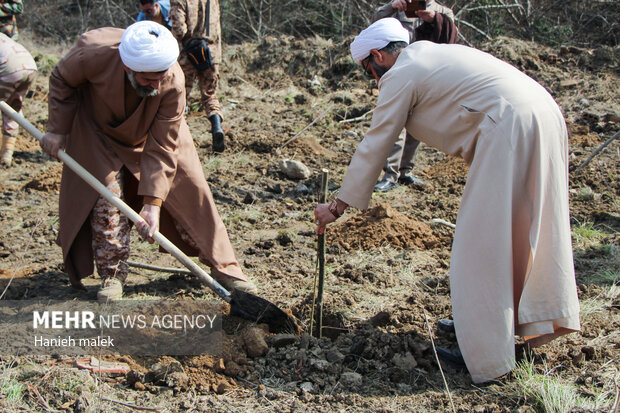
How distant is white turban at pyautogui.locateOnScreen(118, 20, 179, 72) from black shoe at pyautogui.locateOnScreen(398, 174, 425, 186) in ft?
10.4

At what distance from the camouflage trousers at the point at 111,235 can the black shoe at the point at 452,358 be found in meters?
1.72

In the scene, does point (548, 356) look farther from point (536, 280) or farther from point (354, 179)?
point (354, 179)

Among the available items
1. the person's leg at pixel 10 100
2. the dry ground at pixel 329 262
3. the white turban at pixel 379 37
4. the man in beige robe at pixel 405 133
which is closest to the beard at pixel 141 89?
the white turban at pixel 379 37

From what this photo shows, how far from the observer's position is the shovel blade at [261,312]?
354 centimetres

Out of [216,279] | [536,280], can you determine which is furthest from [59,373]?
[536,280]

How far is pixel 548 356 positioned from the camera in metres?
3.23

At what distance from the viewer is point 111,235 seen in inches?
145

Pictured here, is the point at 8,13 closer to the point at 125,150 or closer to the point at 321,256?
the point at 125,150

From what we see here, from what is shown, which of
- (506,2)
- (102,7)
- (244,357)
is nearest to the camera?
(244,357)

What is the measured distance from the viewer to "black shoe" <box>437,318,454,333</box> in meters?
3.52

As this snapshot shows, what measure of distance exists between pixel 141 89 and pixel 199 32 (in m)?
3.43

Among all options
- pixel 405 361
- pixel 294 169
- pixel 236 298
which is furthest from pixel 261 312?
pixel 294 169

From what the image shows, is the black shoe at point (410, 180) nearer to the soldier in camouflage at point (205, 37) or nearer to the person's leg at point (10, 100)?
the soldier in camouflage at point (205, 37)

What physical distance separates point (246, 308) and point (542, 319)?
1582 millimetres
